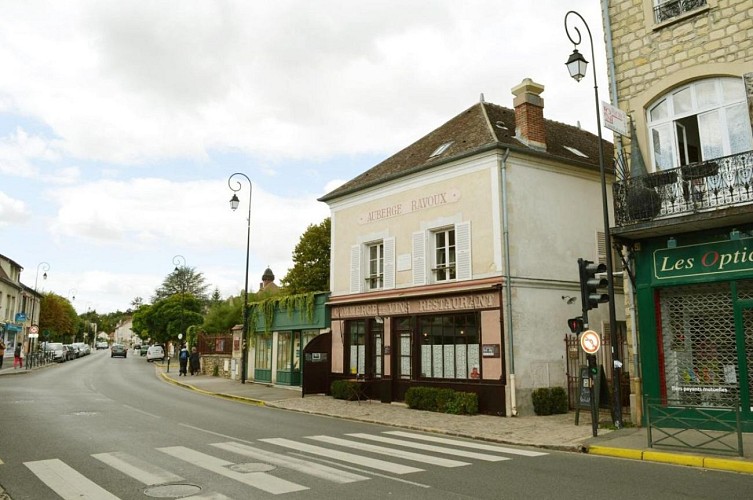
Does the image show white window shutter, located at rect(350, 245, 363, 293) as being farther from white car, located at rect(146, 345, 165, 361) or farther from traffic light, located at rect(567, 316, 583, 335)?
white car, located at rect(146, 345, 165, 361)

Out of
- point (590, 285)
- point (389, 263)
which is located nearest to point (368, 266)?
point (389, 263)

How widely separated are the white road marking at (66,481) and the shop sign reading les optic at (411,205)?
12189mm

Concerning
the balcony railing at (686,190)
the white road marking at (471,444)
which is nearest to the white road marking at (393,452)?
the white road marking at (471,444)

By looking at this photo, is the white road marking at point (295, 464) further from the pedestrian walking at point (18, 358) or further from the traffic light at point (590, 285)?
the pedestrian walking at point (18, 358)

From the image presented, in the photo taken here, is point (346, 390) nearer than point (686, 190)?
No

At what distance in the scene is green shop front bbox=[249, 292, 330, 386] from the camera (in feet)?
72.2

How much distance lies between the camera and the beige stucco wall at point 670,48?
11758 millimetres

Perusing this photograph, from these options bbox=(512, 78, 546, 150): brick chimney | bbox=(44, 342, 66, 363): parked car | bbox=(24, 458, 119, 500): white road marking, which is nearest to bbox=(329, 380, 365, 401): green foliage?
bbox=(512, 78, 546, 150): brick chimney

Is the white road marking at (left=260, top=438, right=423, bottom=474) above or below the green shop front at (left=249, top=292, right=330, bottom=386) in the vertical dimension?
below

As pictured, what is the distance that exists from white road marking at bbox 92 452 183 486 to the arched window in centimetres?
1146

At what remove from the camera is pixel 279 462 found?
27.9 ft

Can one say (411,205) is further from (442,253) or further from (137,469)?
(137,469)

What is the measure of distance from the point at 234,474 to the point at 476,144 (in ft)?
40.0

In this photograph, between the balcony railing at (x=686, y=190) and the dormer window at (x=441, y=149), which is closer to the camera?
the balcony railing at (x=686, y=190)
